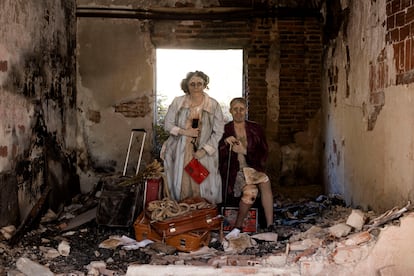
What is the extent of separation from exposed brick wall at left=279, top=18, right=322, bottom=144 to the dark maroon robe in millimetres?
2337

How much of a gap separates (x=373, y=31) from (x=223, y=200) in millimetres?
2675

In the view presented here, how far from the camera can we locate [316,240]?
492 cm

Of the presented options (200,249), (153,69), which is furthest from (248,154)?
(153,69)

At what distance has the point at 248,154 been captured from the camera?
6.26 metres

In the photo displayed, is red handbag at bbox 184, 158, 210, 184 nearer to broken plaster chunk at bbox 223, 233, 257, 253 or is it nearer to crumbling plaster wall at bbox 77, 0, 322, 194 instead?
broken plaster chunk at bbox 223, 233, 257, 253

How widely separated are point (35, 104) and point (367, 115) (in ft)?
13.6

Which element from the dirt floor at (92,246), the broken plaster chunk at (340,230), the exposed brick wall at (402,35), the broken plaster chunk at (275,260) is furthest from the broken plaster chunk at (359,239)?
the exposed brick wall at (402,35)

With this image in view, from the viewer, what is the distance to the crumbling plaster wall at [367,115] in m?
5.01

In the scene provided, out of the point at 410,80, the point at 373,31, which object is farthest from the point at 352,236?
the point at 373,31

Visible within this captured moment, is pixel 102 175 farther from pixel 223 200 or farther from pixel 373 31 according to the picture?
pixel 373 31

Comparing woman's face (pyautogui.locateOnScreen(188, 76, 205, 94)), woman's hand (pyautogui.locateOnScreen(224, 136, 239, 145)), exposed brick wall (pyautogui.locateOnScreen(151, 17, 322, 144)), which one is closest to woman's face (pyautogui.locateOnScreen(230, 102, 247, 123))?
woman's hand (pyautogui.locateOnScreen(224, 136, 239, 145))

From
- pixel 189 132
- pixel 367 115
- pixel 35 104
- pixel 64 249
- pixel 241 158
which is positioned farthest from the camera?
pixel 35 104

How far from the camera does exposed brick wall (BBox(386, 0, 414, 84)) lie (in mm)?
4738

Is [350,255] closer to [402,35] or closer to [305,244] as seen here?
[305,244]
